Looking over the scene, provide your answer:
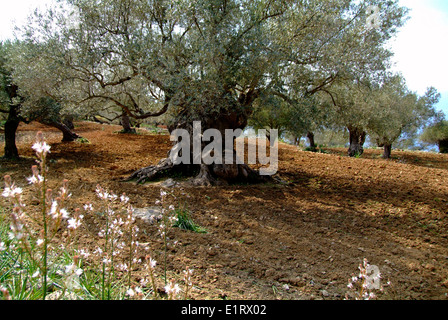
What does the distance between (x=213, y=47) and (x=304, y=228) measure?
410 cm

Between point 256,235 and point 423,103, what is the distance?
22831 millimetres

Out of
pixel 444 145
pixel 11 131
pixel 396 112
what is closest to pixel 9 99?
pixel 11 131

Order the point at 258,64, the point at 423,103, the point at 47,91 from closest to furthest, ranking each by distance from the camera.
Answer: the point at 258,64
the point at 47,91
the point at 423,103

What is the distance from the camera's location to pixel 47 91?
7559mm

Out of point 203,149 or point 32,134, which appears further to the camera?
point 32,134

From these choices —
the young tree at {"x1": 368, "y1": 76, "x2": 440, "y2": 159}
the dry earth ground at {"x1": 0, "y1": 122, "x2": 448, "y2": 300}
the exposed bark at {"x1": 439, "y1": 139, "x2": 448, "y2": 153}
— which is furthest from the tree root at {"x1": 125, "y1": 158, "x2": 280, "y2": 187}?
the exposed bark at {"x1": 439, "y1": 139, "x2": 448, "y2": 153}

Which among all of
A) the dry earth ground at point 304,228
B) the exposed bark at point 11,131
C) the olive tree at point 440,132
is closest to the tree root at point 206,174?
the dry earth ground at point 304,228

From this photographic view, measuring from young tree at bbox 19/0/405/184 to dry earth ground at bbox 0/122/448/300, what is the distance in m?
1.74

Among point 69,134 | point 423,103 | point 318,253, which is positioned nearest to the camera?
point 318,253

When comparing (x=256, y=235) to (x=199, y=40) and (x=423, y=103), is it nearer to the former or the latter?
(x=199, y=40)

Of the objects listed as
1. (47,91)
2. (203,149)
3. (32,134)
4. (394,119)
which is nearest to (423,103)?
(394,119)

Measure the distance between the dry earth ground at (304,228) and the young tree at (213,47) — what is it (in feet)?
5.70

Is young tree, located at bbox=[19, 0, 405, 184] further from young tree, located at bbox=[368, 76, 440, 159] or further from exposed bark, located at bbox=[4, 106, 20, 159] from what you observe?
young tree, located at bbox=[368, 76, 440, 159]

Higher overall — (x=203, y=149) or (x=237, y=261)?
(x=203, y=149)
